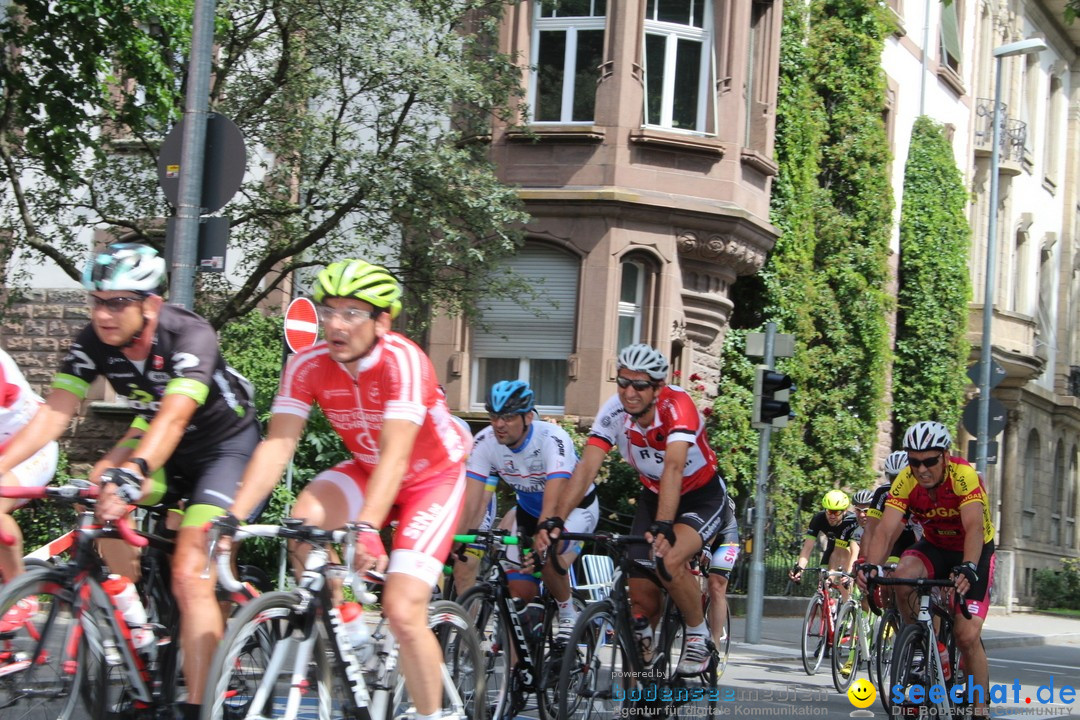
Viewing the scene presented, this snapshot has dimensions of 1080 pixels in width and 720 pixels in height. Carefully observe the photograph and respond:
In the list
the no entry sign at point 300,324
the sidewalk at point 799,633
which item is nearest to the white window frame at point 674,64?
the sidewalk at point 799,633

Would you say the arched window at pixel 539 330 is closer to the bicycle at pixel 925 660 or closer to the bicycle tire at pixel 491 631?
the bicycle at pixel 925 660

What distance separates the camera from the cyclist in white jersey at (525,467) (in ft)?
27.3

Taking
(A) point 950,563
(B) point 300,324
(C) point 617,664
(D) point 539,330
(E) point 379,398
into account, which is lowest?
(C) point 617,664

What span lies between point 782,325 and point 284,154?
10.7m

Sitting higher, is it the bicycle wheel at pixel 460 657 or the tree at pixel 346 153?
the tree at pixel 346 153

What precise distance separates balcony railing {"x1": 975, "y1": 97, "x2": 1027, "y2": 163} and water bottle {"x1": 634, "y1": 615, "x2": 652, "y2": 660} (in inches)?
1169

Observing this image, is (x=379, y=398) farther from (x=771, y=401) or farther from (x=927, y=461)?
(x=771, y=401)

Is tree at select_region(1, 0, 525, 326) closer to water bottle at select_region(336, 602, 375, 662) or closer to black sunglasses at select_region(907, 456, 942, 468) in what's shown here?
black sunglasses at select_region(907, 456, 942, 468)

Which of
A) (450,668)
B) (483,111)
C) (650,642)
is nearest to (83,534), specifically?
(450,668)

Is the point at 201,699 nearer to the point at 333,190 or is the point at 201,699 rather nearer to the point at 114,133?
the point at 333,190

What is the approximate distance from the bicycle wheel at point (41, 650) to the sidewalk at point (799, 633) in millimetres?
10489

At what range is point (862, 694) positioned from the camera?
37.4ft

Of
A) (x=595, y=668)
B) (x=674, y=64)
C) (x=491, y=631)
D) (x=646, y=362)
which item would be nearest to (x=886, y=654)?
(x=595, y=668)

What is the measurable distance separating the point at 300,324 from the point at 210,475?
6.25 m
